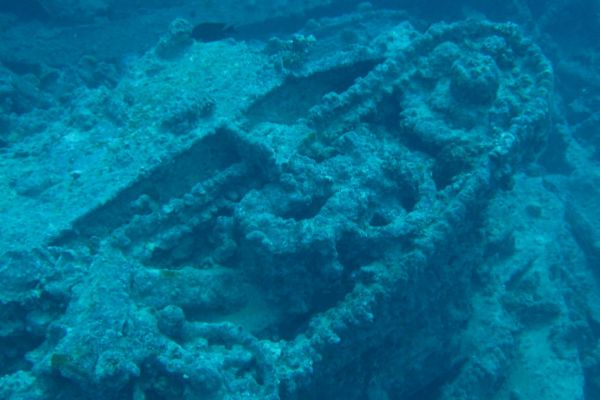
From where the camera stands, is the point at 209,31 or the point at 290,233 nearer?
the point at 290,233

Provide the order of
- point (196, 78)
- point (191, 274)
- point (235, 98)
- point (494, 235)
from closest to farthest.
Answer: point (191, 274) < point (235, 98) < point (196, 78) < point (494, 235)

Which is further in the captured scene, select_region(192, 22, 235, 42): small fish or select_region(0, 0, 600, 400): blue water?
select_region(192, 22, 235, 42): small fish

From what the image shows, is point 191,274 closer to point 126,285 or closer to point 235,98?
point 126,285

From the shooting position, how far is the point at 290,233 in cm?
441

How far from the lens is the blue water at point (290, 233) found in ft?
13.0

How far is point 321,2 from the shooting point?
12.5 metres

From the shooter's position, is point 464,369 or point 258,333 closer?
point 258,333

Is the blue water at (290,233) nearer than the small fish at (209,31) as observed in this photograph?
Yes

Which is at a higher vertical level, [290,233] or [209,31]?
[209,31]

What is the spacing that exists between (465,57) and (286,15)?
22.7 ft

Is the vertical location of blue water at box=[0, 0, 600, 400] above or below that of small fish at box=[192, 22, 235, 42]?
below

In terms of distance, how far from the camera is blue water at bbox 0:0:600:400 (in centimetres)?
396

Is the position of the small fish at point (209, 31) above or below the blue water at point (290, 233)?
above

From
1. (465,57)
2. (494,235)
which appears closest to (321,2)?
(465,57)
